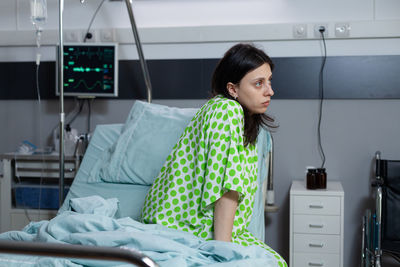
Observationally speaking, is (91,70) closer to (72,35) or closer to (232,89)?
(72,35)

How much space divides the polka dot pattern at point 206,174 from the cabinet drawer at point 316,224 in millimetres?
906

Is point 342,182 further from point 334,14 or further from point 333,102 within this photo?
point 334,14

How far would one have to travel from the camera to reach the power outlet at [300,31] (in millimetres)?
3084

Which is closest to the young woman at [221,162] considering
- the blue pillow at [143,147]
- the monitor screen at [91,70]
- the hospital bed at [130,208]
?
the hospital bed at [130,208]

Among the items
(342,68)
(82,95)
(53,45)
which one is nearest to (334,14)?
(342,68)

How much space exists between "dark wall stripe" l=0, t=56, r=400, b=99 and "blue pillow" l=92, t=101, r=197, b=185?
2.17ft

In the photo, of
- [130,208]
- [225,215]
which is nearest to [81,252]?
[225,215]

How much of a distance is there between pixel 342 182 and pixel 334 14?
104 centimetres

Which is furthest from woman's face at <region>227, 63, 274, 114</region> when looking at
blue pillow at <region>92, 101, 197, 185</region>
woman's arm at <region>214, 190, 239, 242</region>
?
blue pillow at <region>92, 101, 197, 185</region>

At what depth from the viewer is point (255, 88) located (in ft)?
5.98

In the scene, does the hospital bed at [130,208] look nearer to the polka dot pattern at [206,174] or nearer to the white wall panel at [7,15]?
the polka dot pattern at [206,174]

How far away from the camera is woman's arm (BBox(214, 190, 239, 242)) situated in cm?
166

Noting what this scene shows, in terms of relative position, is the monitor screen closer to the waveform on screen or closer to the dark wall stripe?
the waveform on screen

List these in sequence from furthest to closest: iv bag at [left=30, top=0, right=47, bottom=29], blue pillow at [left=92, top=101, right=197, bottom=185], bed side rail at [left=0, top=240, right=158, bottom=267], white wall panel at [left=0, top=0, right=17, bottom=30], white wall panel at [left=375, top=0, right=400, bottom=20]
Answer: white wall panel at [left=0, top=0, right=17, bottom=30] < white wall panel at [left=375, top=0, right=400, bottom=20] < iv bag at [left=30, top=0, right=47, bottom=29] < blue pillow at [left=92, top=101, right=197, bottom=185] < bed side rail at [left=0, top=240, right=158, bottom=267]
